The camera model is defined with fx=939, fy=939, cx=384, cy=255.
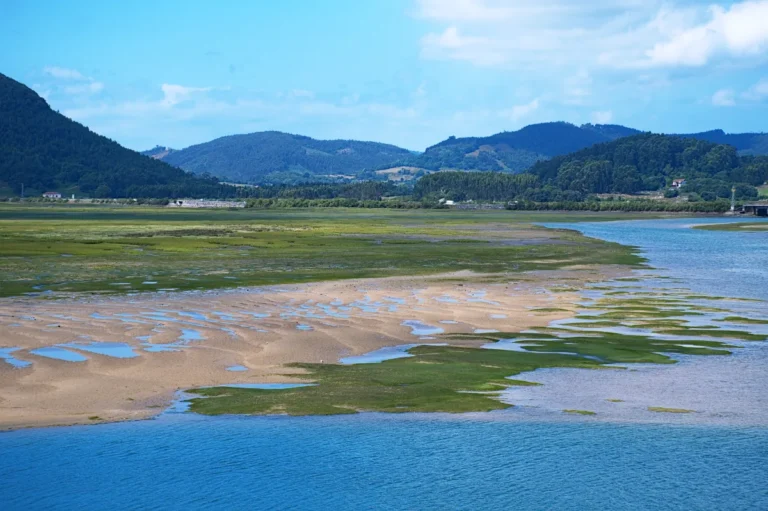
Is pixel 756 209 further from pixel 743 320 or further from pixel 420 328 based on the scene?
pixel 420 328

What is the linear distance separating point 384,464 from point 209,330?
39.1ft

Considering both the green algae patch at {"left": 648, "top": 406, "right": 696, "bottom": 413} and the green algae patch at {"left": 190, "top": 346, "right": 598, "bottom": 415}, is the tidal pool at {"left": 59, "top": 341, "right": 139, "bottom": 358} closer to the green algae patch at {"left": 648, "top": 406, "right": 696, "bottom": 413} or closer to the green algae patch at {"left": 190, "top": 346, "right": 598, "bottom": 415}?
the green algae patch at {"left": 190, "top": 346, "right": 598, "bottom": 415}

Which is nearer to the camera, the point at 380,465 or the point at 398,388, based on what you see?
the point at 380,465

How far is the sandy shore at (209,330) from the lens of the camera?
17.5 metres

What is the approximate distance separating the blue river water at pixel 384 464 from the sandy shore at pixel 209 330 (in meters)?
1.75

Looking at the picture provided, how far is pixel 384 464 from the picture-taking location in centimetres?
1418

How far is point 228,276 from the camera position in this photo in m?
41.2

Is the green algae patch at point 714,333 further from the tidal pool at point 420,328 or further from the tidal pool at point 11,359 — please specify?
the tidal pool at point 11,359

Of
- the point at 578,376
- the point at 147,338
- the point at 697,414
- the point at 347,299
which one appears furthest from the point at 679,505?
the point at 347,299

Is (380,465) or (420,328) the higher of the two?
(420,328)

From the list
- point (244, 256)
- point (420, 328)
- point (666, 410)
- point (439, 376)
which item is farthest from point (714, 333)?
point (244, 256)

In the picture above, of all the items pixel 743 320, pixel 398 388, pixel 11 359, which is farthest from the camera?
pixel 743 320

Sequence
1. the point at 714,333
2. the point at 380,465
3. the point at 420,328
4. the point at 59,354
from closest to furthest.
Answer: the point at 380,465 < the point at 59,354 < the point at 714,333 < the point at 420,328

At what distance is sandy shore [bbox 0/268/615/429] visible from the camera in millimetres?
17469
